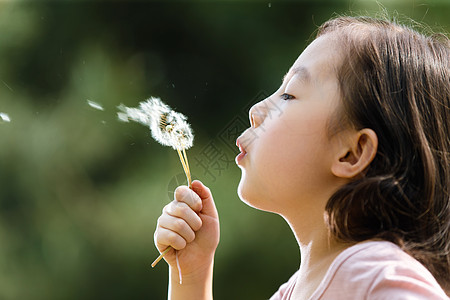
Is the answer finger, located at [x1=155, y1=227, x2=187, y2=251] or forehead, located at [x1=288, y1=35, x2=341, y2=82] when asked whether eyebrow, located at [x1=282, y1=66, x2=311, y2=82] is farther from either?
finger, located at [x1=155, y1=227, x2=187, y2=251]

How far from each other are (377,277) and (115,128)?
1455mm

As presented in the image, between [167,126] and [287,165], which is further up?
[167,126]

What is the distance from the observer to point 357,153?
723 millimetres

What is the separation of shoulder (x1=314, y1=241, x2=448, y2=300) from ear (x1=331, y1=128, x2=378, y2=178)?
0.09 metres

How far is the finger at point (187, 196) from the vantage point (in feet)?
2.78

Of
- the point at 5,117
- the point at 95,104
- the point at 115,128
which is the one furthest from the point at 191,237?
the point at 5,117

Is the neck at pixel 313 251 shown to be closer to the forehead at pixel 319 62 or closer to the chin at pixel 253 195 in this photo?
the chin at pixel 253 195

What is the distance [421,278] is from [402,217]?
0.33ft

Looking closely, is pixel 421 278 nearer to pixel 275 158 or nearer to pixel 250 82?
pixel 275 158

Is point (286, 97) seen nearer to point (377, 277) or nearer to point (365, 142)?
point (365, 142)

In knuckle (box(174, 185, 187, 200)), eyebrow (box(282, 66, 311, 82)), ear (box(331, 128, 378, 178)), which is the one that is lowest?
ear (box(331, 128, 378, 178))

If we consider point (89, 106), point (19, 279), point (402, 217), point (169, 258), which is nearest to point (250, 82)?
point (89, 106)

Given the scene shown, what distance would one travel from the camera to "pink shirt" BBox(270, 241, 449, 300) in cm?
60

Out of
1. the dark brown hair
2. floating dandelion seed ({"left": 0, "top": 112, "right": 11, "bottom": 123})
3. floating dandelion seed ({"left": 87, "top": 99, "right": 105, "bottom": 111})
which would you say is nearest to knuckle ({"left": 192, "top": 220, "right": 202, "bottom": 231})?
the dark brown hair
